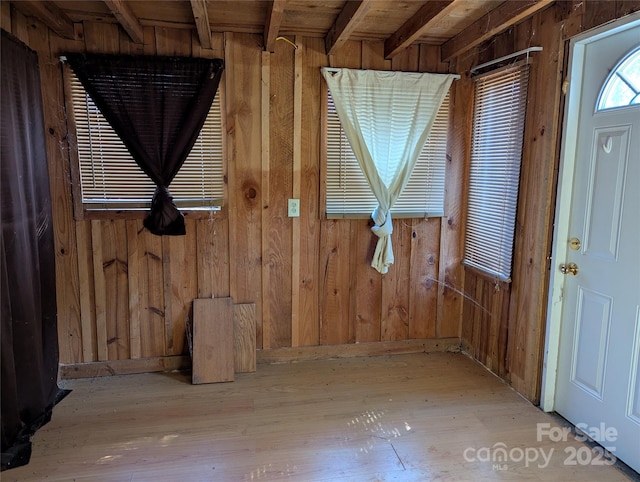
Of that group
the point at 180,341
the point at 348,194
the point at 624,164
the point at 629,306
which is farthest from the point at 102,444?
the point at 624,164

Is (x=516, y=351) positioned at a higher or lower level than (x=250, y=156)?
lower

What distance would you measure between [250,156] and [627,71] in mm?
2164

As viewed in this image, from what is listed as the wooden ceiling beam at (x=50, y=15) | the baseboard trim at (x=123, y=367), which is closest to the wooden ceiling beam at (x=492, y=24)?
the wooden ceiling beam at (x=50, y=15)

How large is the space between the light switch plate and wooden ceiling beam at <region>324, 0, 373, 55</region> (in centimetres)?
104

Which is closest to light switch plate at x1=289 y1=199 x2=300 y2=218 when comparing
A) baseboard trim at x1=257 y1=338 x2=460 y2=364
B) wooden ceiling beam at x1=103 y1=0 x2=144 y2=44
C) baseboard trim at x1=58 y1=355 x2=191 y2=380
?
baseboard trim at x1=257 y1=338 x2=460 y2=364

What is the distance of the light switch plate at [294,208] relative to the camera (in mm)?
3057

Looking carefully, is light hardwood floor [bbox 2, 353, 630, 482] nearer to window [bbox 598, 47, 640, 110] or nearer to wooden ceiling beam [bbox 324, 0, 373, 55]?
window [bbox 598, 47, 640, 110]

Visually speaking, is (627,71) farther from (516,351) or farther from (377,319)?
(377,319)

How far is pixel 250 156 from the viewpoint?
2.96 meters

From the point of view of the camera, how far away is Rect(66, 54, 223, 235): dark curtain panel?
105 inches

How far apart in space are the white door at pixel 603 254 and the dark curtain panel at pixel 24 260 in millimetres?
2860

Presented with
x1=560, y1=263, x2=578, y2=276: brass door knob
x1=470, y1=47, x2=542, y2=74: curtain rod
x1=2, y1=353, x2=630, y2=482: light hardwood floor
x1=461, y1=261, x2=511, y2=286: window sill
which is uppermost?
x1=470, y1=47, x2=542, y2=74: curtain rod

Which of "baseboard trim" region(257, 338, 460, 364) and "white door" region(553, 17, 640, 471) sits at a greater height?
"white door" region(553, 17, 640, 471)

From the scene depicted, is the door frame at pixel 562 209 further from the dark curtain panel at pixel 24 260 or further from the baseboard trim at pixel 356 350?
the dark curtain panel at pixel 24 260
